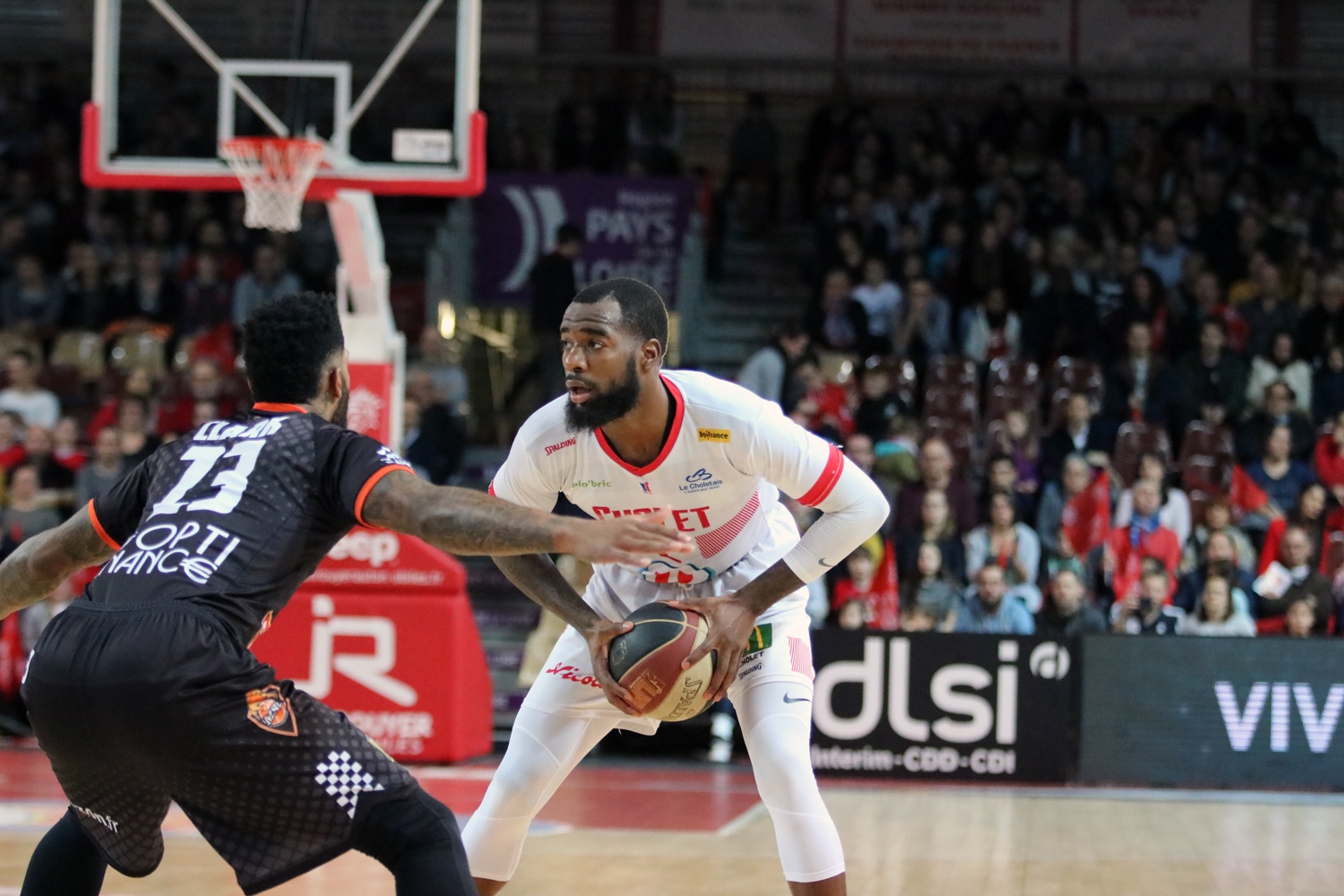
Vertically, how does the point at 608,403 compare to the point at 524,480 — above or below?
above

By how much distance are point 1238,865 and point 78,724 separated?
599 centimetres

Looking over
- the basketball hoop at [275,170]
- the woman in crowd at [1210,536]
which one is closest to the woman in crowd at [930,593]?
the woman in crowd at [1210,536]

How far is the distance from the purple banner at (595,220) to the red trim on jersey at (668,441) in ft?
40.5

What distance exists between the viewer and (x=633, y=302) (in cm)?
508

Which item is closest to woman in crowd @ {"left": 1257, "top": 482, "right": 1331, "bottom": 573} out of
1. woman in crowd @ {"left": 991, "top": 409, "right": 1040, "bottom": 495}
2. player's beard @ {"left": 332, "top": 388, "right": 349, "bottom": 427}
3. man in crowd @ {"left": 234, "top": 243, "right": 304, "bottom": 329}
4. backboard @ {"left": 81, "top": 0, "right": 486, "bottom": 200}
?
woman in crowd @ {"left": 991, "top": 409, "right": 1040, "bottom": 495}

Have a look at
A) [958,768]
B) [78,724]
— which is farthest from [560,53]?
[78,724]

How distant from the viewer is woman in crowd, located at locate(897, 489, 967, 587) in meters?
12.5

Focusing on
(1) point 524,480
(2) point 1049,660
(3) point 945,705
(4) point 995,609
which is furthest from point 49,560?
(4) point 995,609

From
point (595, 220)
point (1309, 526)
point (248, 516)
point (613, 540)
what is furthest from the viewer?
point (595, 220)

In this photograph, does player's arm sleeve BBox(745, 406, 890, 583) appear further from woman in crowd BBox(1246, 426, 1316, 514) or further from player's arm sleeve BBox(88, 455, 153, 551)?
woman in crowd BBox(1246, 426, 1316, 514)

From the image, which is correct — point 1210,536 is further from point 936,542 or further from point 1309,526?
point 936,542

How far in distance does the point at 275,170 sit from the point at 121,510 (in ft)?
21.4

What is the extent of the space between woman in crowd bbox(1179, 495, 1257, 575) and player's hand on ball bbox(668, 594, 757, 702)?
26.8 ft

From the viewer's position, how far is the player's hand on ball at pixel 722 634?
16.2ft
